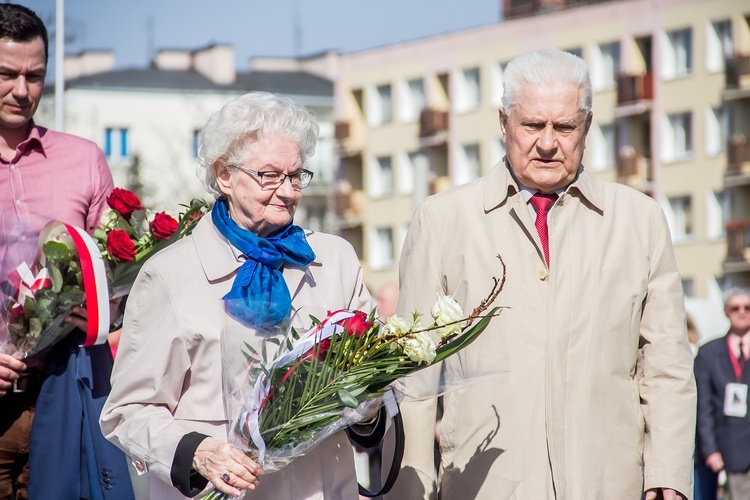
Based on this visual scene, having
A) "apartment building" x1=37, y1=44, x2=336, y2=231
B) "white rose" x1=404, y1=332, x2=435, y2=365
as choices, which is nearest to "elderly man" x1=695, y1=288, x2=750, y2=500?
"white rose" x1=404, y1=332, x2=435, y2=365

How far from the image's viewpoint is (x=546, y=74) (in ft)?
15.3

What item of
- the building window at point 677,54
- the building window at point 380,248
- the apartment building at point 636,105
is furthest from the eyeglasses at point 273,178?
the building window at point 380,248

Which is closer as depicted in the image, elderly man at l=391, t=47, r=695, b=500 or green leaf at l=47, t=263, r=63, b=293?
elderly man at l=391, t=47, r=695, b=500

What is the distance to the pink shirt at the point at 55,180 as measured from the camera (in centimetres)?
527

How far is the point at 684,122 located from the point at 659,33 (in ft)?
10.6

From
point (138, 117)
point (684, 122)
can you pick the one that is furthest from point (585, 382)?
point (138, 117)

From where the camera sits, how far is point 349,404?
3.88m

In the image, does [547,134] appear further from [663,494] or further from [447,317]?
[663,494]

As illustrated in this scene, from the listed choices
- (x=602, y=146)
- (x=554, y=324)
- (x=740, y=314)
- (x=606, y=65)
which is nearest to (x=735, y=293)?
(x=740, y=314)

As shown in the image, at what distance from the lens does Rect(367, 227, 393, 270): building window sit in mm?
55781

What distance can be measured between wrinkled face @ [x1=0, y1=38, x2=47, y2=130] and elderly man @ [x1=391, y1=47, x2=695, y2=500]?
169 centimetres

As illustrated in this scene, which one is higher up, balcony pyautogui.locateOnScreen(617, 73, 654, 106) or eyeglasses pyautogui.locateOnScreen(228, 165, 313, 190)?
balcony pyautogui.locateOnScreen(617, 73, 654, 106)

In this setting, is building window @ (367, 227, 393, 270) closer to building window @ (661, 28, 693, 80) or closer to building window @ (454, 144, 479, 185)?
building window @ (454, 144, 479, 185)

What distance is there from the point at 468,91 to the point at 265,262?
48444 mm
